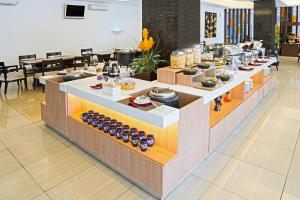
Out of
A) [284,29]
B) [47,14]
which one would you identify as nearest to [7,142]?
[47,14]

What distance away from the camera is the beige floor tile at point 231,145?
324 cm

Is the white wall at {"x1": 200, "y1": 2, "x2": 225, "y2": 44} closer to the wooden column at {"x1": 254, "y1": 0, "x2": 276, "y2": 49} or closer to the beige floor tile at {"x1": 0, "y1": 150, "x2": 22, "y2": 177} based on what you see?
the wooden column at {"x1": 254, "y1": 0, "x2": 276, "y2": 49}

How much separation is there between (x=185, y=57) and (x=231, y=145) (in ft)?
4.57

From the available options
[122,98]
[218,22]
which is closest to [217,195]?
[122,98]

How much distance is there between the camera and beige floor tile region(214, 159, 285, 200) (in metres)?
2.41

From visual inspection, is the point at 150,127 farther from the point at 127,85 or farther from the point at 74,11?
the point at 74,11

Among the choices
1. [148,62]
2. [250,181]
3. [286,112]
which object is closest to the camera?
[250,181]

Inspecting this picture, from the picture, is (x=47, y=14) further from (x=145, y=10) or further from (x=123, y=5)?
(x=145, y=10)

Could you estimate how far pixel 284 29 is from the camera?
14.5 meters

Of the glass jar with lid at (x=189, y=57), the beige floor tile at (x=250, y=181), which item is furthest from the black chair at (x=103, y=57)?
the beige floor tile at (x=250, y=181)

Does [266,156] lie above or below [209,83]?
below

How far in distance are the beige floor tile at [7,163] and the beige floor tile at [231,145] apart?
257cm

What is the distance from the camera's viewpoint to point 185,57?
3.46 meters

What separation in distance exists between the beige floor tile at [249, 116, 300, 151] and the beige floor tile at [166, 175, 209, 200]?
145cm
